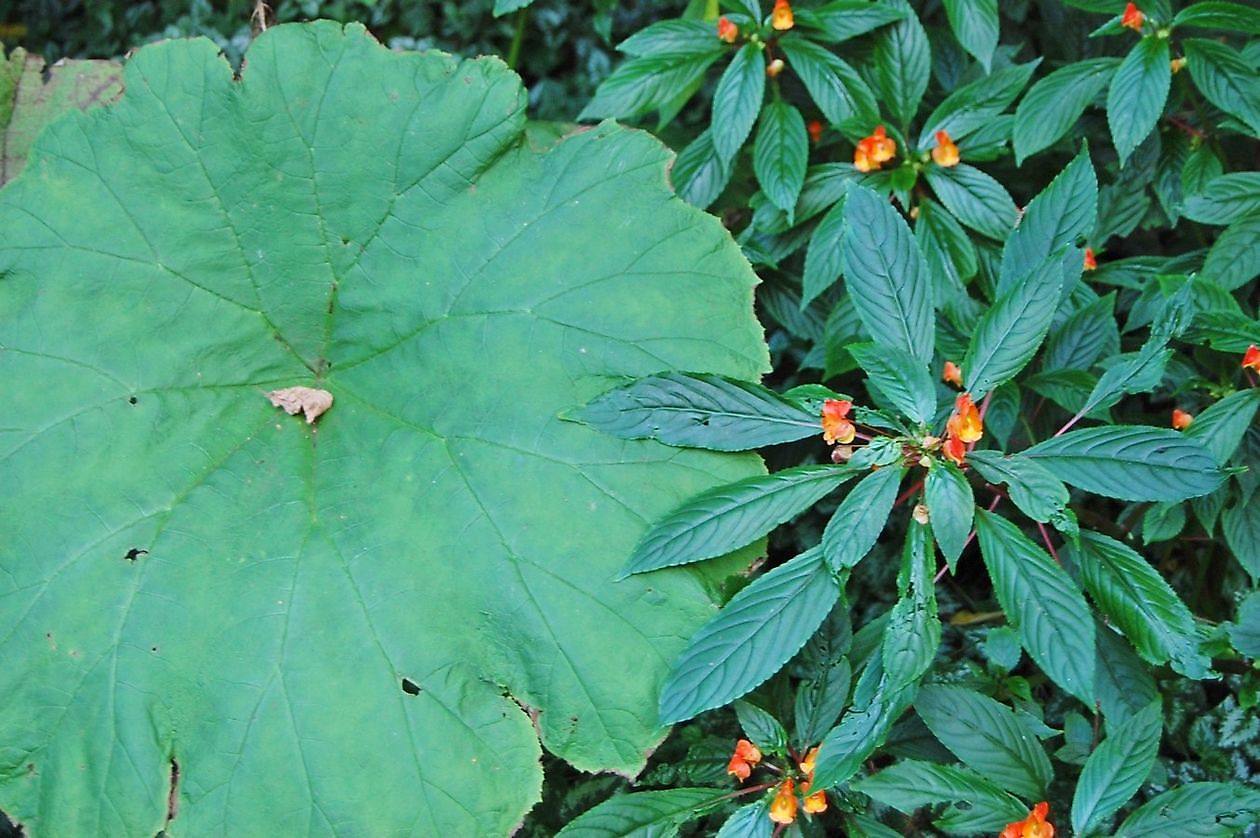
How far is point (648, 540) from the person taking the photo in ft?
5.56

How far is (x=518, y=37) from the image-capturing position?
9.39 ft

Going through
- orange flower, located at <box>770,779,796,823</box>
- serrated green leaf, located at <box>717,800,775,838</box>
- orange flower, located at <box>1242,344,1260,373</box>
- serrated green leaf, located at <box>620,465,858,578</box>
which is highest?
orange flower, located at <box>1242,344,1260,373</box>

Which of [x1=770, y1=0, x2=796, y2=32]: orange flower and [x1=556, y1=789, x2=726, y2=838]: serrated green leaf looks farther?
[x1=770, y1=0, x2=796, y2=32]: orange flower

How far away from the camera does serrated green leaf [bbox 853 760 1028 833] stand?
5.15ft

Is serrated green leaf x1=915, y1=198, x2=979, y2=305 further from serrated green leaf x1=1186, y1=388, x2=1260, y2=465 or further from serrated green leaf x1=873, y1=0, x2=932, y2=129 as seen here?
serrated green leaf x1=1186, y1=388, x2=1260, y2=465

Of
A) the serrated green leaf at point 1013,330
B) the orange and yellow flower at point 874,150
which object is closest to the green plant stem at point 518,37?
the orange and yellow flower at point 874,150

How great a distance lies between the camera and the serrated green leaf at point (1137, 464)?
5.07 feet

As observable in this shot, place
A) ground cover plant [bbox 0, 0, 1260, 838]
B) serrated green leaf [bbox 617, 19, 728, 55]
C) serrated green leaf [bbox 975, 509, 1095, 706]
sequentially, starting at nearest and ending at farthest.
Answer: serrated green leaf [bbox 975, 509, 1095, 706] → ground cover plant [bbox 0, 0, 1260, 838] → serrated green leaf [bbox 617, 19, 728, 55]

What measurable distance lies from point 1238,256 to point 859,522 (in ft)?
3.33

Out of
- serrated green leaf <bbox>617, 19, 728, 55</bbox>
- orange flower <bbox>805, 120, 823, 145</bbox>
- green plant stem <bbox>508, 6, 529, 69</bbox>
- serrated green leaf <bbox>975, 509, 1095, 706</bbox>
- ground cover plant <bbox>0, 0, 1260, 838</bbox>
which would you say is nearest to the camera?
serrated green leaf <bbox>975, 509, 1095, 706</bbox>

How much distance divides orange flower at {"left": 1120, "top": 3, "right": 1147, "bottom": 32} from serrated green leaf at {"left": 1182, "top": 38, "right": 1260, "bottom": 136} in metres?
0.10

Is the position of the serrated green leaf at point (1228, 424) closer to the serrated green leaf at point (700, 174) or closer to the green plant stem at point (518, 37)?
the serrated green leaf at point (700, 174)

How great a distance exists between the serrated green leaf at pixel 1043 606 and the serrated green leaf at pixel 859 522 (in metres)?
0.17

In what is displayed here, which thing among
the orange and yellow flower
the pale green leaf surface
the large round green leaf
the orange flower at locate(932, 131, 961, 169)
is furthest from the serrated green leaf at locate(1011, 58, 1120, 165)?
the pale green leaf surface
